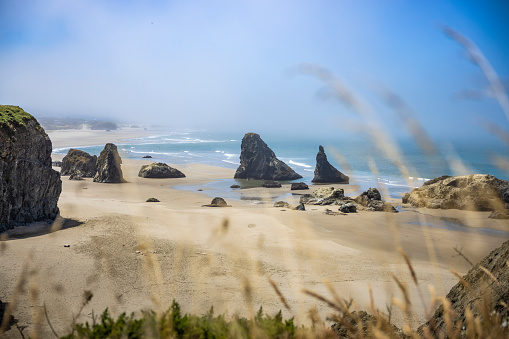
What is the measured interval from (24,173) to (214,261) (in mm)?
6670

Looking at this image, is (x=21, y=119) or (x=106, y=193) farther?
(x=106, y=193)

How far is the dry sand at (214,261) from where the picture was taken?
22.4ft

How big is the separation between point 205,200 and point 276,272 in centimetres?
1639

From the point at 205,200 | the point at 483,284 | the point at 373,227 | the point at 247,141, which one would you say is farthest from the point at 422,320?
the point at 247,141

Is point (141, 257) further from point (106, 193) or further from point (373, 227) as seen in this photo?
point (106, 193)

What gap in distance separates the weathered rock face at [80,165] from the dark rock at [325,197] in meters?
21.3

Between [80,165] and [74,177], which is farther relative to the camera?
[80,165]

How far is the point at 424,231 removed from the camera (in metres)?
15.8

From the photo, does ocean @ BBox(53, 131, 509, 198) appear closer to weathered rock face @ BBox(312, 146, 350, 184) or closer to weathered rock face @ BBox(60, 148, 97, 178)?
weathered rock face @ BBox(312, 146, 350, 184)

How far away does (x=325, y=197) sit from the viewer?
2434cm

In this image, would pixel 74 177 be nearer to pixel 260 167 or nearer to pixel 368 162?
pixel 260 167

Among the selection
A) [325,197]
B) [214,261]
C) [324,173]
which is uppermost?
[324,173]

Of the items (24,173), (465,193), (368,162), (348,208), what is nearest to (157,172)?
(348,208)

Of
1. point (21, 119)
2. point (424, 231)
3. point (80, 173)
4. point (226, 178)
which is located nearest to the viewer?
point (21, 119)
